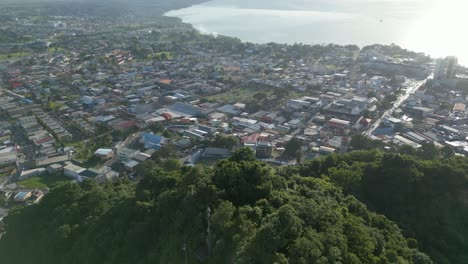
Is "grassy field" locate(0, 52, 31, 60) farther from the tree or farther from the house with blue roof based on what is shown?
the tree

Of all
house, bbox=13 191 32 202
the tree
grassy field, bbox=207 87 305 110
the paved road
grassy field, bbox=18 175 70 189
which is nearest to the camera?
house, bbox=13 191 32 202

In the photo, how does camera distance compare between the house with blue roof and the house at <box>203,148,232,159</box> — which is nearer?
the house at <box>203,148,232,159</box>

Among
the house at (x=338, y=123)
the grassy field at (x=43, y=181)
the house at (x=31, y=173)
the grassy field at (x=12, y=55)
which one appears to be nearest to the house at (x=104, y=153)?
the grassy field at (x=43, y=181)

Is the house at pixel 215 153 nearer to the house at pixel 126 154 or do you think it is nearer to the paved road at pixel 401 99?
the house at pixel 126 154

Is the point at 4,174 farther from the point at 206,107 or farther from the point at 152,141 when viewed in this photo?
the point at 206,107

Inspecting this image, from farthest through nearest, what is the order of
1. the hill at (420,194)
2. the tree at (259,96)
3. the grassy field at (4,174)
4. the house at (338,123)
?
the tree at (259,96)
the house at (338,123)
the grassy field at (4,174)
the hill at (420,194)

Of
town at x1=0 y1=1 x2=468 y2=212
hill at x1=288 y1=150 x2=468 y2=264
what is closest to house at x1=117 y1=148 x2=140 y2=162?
town at x1=0 y1=1 x2=468 y2=212
